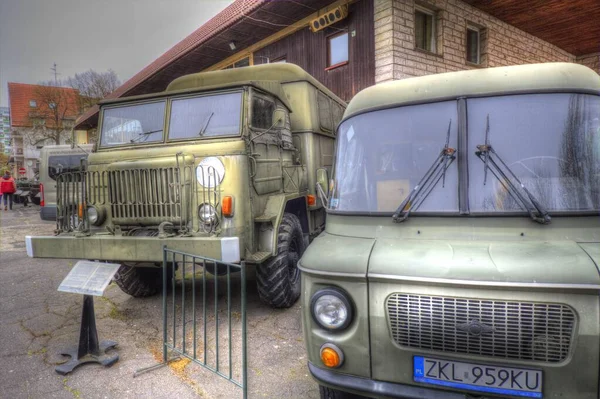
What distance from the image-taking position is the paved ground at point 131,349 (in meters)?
3.06

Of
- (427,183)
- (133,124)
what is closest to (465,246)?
(427,183)

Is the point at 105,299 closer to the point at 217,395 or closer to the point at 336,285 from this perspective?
the point at 217,395

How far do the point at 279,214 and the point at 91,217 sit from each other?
2076mm

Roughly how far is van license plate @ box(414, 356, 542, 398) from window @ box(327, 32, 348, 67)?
8792mm

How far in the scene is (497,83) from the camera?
2.57 m

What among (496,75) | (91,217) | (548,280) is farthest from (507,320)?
(91,217)

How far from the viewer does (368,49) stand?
9.00 m

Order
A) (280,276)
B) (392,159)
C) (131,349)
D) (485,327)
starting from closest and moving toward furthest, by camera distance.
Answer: (485,327) < (392,159) < (131,349) < (280,276)

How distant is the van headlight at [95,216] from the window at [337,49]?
7196mm

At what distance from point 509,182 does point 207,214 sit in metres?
2.73

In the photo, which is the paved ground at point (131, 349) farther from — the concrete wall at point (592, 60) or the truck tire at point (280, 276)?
the concrete wall at point (592, 60)

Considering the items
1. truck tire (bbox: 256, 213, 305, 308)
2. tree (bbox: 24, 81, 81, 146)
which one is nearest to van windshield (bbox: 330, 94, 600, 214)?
truck tire (bbox: 256, 213, 305, 308)

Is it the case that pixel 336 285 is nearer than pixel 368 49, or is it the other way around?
pixel 336 285

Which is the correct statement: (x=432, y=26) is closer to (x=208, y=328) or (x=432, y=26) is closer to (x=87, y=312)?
(x=208, y=328)
